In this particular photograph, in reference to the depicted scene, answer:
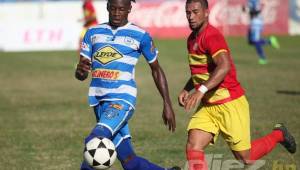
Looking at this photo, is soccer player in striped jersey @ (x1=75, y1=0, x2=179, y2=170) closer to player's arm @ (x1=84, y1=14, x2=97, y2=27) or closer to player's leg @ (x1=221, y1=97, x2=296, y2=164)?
player's leg @ (x1=221, y1=97, x2=296, y2=164)

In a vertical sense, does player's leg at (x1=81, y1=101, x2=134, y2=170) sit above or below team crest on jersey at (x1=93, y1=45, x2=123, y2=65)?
below

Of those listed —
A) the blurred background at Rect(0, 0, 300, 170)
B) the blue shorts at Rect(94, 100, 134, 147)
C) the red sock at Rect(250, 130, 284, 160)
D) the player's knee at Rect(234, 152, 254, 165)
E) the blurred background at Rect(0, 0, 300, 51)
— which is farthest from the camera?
the blurred background at Rect(0, 0, 300, 51)

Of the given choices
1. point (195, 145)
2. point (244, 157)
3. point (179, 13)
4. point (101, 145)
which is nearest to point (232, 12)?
point (179, 13)

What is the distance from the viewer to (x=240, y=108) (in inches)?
278

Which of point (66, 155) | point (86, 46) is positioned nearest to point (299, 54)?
point (66, 155)

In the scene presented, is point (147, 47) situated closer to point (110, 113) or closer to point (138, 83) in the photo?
point (110, 113)

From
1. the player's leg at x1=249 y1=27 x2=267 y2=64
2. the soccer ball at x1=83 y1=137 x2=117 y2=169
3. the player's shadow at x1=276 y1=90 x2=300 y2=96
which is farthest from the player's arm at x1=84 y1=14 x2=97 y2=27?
the soccer ball at x1=83 y1=137 x2=117 y2=169

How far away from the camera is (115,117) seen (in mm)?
6551

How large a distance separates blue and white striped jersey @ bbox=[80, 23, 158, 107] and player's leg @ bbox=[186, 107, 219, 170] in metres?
0.73

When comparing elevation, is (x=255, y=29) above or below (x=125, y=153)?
below

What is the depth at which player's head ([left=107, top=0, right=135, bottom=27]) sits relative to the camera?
675 cm

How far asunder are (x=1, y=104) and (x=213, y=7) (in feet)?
86.7

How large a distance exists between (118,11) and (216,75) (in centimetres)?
116

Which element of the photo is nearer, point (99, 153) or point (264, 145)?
point (99, 153)
